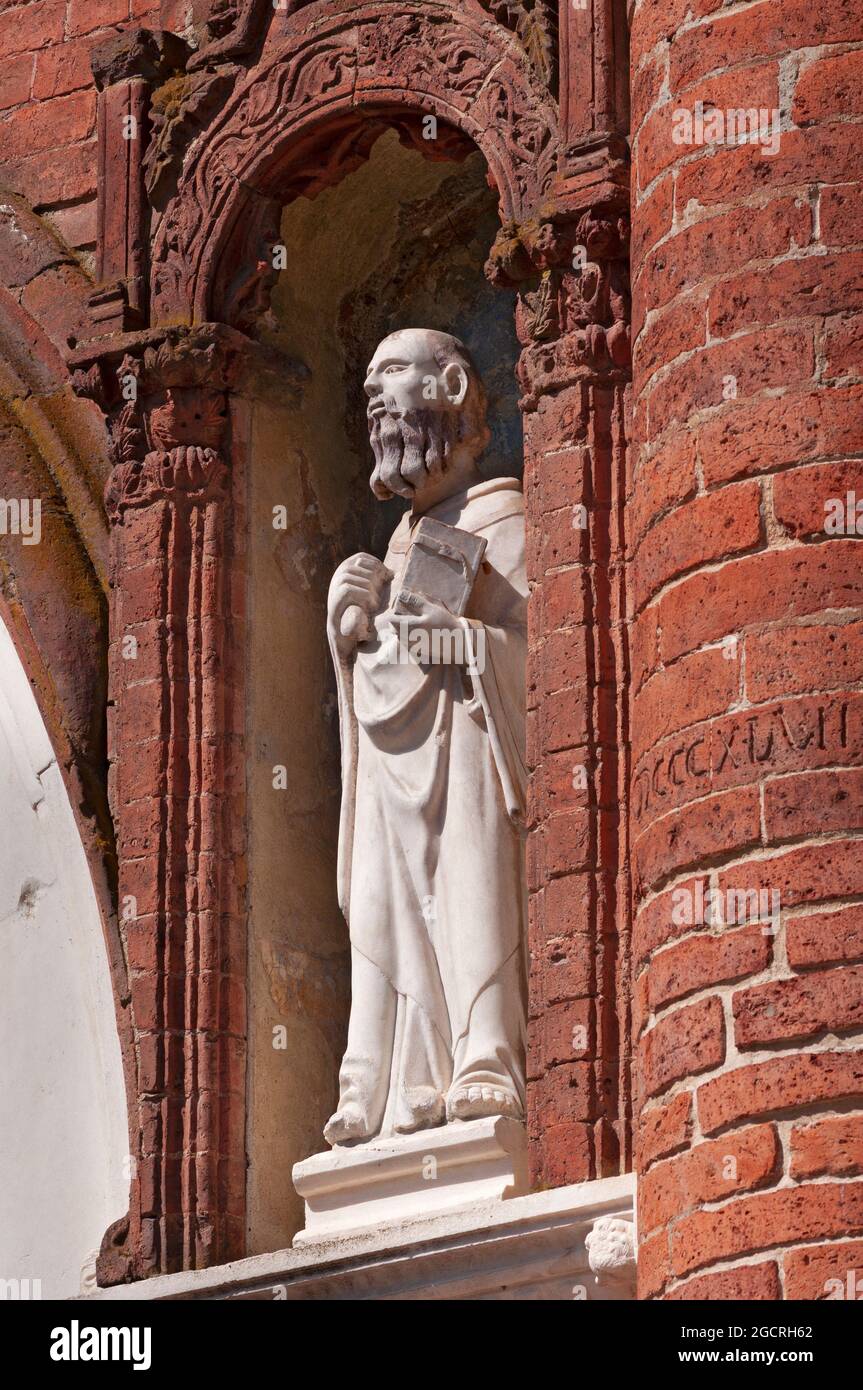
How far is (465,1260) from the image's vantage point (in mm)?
6992

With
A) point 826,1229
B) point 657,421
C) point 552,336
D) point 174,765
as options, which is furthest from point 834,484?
point 174,765

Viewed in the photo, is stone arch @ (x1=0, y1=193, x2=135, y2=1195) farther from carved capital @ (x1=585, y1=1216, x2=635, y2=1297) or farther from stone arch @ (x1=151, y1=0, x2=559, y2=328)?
carved capital @ (x1=585, y1=1216, x2=635, y2=1297)

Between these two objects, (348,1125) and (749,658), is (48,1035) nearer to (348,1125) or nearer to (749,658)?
(348,1125)

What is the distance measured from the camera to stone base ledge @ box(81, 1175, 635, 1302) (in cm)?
678

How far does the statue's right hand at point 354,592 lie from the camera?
7.76 metres

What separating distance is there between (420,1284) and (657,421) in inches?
84.1

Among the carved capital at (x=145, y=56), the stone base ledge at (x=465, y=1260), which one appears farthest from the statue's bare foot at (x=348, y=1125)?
the carved capital at (x=145, y=56)

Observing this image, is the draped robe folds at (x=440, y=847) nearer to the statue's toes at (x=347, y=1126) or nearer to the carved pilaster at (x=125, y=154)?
the statue's toes at (x=347, y=1126)

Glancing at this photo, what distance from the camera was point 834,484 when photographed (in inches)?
222

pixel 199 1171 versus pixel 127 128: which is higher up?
pixel 127 128

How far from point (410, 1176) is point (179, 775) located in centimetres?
131

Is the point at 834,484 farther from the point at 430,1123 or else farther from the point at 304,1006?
the point at 304,1006

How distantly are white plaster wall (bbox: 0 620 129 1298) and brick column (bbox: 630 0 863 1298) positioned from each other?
2.67 m

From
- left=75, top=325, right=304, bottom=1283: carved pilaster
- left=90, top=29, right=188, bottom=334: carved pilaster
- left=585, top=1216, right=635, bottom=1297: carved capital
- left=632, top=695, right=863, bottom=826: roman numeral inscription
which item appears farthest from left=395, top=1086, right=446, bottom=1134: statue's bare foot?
left=90, top=29, right=188, bottom=334: carved pilaster
